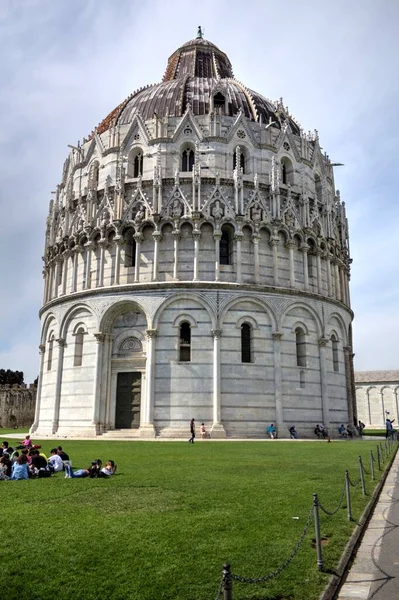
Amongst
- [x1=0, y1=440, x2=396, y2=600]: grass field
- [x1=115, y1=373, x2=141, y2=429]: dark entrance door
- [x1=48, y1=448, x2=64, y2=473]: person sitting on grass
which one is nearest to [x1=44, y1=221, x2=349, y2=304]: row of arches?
[x1=115, y1=373, x2=141, y2=429]: dark entrance door

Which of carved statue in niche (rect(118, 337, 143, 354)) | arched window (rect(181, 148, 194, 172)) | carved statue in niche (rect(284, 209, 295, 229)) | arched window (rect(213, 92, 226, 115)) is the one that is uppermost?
arched window (rect(213, 92, 226, 115))

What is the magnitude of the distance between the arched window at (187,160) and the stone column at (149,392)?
12.0 metres

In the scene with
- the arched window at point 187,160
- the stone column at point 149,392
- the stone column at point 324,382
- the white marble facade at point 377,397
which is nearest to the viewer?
the stone column at point 149,392

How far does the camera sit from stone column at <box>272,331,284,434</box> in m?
31.1

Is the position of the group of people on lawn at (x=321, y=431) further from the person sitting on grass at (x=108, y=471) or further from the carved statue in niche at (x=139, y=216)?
the person sitting on grass at (x=108, y=471)

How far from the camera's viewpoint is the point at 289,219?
1377 inches

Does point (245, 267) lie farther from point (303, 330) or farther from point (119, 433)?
point (119, 433)

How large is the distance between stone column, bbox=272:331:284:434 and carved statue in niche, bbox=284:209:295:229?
7.77 m

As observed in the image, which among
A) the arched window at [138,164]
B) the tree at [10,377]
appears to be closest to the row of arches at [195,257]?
the arched window at [138,164]

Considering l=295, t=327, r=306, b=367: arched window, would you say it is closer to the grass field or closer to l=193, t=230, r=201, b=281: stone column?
l=193, t=230, r=201, b=281: stone column

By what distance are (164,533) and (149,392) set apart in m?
22.6

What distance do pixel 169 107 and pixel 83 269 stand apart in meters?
13.7

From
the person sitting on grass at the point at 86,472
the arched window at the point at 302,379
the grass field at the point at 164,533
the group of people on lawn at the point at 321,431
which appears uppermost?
the arched window at the point at 302,379

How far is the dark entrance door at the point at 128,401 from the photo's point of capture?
103ft
